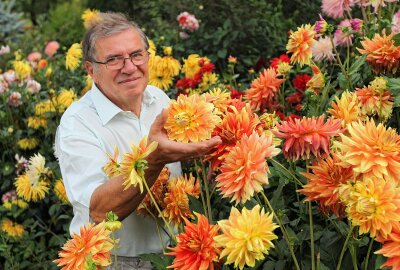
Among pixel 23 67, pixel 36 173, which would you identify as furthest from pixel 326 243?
pixel 23 67

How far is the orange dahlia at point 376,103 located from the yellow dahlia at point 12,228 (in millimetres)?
2166

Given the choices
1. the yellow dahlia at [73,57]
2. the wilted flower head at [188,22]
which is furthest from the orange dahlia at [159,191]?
the wilted flower head at [188,22]

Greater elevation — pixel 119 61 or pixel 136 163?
pixel 136 163

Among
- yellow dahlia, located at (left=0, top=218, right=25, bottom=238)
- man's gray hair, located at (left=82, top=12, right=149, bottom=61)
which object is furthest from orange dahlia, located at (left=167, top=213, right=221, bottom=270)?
yellow dahlia, located at (left=0, top=218, right=25, bottom=238)

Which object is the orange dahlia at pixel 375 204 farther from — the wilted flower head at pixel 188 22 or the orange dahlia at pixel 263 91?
the wilted flower head at pixel 188 22

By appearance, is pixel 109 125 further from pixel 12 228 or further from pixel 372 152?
pixel 12 228

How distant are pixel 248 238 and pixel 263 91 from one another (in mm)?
1149

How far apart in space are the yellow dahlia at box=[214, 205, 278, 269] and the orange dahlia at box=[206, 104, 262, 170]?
228mm

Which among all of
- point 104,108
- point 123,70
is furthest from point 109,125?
point 123,70

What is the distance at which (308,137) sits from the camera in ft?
4.31

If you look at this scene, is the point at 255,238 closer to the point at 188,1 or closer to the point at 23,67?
the point at 23,67

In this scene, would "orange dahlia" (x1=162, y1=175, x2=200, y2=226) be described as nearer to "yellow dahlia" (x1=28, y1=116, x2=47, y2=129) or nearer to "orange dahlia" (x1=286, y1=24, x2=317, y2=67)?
"orange dahlia" (x1=286, y1=24, x2=317, y2=67)

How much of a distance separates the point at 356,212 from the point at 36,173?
202 centimetres

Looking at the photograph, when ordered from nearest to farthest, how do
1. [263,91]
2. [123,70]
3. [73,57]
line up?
[123,70], [263,91], [73,57]
